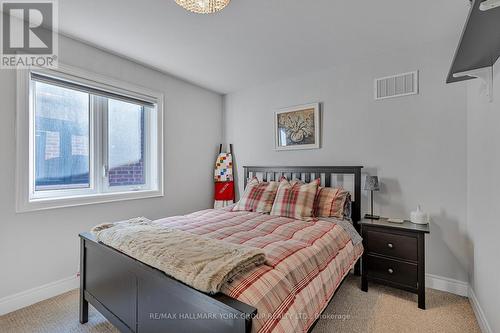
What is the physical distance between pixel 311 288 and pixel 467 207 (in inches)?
75.2

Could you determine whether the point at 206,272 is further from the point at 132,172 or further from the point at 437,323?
the point at 132,172

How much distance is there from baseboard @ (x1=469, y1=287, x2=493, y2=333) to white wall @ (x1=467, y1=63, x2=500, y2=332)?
0.14ft

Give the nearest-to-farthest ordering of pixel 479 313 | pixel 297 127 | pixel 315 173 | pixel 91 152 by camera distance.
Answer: pixel 479 313 < pixel 91 152 < pixel 315 173 < pixel 297 127

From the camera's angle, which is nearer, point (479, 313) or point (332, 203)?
point (479, 313)

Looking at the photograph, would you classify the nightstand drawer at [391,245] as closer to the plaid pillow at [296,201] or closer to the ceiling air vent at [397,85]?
the plaid pillow at [296,201]

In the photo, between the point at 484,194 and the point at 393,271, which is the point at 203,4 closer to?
the point at 484,194

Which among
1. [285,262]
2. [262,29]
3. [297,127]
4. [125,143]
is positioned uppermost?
[262,29]

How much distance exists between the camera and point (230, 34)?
90.7 inches

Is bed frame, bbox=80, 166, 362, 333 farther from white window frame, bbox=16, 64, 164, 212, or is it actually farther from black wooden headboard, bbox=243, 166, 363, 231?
black wooden headboard, bbox=243, 166, 363, 231

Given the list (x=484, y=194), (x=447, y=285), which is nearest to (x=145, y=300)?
(x=484, y=194)

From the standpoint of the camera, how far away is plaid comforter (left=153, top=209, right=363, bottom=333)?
1.09 m

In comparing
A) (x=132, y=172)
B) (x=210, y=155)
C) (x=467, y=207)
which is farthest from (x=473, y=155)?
(x=132, y=172)

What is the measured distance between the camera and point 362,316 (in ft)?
6.53

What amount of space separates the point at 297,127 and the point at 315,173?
2.24ft
